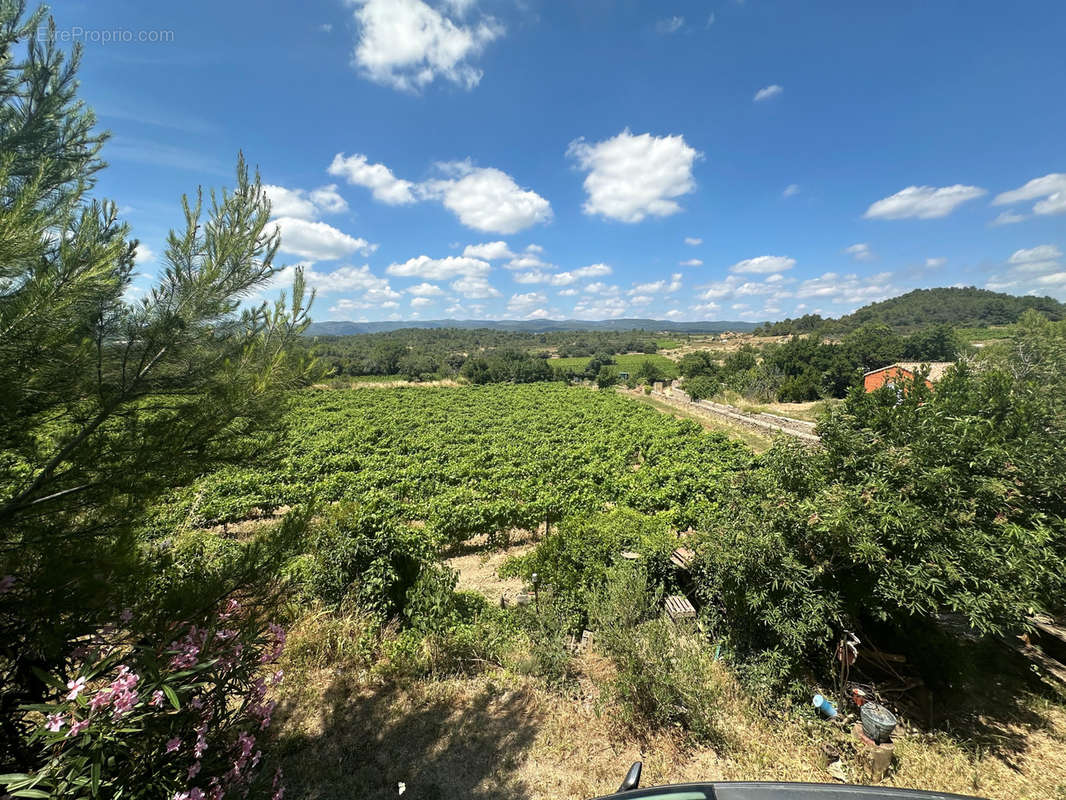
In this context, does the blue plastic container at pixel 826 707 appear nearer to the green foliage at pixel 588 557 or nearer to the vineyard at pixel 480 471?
the green foliage at pixel 588 557

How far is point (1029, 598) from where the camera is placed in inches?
211

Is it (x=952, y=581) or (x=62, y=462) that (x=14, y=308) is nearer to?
(x=62, y=462)

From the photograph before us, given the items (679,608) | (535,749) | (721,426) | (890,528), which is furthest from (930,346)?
(535,749)

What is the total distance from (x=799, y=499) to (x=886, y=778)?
3790 mm

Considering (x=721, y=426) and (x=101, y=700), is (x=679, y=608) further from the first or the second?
(x=721, y=426)

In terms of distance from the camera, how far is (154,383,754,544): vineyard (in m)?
14.6

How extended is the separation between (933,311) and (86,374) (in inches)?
7316

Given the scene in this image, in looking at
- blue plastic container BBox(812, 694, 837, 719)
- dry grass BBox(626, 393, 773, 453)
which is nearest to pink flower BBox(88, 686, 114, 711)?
blue plastic container BBox(812, 694, 837, 719)

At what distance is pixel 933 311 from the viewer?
12775 centimetres

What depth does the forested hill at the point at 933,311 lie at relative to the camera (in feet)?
363

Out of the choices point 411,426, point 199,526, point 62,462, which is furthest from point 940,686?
point 411,426

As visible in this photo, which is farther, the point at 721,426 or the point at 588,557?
the point at 721,426

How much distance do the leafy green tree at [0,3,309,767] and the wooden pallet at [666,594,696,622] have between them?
26.5 ft

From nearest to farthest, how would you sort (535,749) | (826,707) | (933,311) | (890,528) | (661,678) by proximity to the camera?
(535,749) → (661,678) → (890,528) → (826,707) → (933,311)
